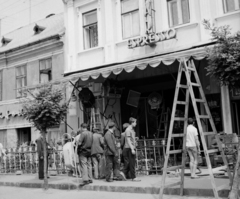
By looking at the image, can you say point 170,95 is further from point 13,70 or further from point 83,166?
point 13,70

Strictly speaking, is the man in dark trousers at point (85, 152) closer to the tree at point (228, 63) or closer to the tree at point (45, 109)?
the tree at point (45, 109)

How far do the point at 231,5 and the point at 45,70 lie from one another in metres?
10.8

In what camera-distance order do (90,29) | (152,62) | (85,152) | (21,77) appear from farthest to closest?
(21,77) < (90,29) < (152,62) < (85,152)

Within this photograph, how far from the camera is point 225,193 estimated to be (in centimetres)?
790

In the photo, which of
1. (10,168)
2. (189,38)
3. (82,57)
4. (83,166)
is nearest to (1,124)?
(10,168)

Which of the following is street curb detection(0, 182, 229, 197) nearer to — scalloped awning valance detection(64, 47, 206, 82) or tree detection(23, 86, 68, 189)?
tree detection(23, 86, 68, 189)

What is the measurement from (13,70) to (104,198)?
45.8 ft

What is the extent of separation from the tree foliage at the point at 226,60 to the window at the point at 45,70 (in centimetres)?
1268

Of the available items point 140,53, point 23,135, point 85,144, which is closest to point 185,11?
point 140,53

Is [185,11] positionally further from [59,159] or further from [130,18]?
[59,159]

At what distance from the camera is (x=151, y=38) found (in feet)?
44.2

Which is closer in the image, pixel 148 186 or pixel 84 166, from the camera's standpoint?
pixel 148 186

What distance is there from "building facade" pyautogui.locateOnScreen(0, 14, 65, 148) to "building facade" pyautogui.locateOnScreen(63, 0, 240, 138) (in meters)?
1.51

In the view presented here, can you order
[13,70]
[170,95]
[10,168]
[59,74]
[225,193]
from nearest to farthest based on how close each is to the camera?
[225,193]
[170,95]
[10,168]
[59,74]
[13,70]
